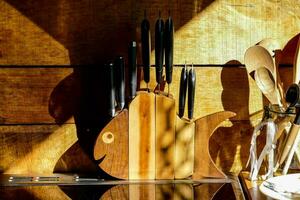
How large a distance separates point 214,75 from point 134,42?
23 centimetres

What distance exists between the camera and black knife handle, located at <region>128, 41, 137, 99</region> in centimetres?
124

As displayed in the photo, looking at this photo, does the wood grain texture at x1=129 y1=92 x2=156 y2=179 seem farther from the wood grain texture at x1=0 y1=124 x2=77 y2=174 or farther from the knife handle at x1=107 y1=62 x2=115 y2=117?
the wood grain texture at x1=0 y1=124 x2=77 y2=174

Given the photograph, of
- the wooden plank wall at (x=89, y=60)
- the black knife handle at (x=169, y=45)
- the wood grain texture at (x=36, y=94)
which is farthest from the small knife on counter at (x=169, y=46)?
the wood grain texture at (x=36, y=94)

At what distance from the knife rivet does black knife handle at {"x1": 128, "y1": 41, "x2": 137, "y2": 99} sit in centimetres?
10

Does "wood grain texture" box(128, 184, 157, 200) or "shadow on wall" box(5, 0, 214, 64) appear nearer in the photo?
"wood grain texture" box(128, 184, 157, 200)

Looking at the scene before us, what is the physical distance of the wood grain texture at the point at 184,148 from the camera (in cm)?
129

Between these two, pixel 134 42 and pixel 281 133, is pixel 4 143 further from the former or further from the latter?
pixel 281 133

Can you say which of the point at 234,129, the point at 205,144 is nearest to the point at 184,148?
the point at 205,144

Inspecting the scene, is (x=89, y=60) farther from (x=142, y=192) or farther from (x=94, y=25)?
(x=142, y=192)

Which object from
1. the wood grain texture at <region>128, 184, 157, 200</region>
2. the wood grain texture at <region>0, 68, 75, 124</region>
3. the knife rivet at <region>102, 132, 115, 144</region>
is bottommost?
the wood grain texture at <region>128, 184, 157, 200</region>

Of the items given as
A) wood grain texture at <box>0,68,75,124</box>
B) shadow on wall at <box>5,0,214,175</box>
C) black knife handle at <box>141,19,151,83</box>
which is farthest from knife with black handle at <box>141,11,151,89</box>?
wood grain texture at <box>0,68,75,124</box>

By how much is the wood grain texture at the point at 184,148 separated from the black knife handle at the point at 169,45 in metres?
0.11

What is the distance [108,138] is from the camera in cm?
128

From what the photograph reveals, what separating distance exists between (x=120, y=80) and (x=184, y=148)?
0.69 feet
